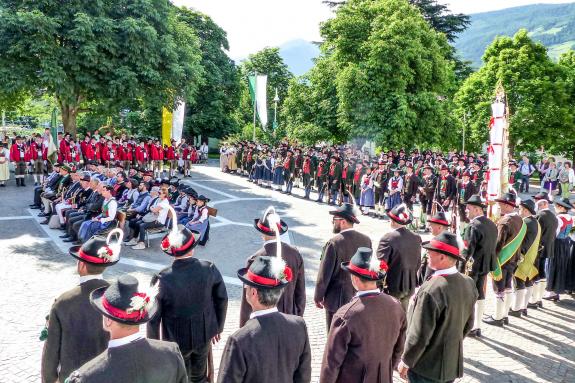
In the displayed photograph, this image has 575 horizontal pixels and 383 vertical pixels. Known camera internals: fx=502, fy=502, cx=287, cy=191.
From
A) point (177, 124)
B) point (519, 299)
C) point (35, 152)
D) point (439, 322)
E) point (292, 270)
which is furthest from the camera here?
point (177, 124)

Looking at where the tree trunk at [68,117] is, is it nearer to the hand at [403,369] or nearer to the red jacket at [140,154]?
the red jacket at [140,154]

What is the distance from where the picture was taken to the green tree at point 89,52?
2059 centimetres

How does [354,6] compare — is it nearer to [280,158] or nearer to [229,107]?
[280,158]

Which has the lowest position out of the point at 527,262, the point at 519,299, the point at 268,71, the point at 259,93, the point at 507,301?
the point at 519,299

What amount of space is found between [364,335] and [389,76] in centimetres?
2480

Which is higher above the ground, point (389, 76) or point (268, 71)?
point (268, 71)

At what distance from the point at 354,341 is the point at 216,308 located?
1725 millimetres

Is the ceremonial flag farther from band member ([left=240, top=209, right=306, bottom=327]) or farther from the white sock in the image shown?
band member ([left=240, top=209, right=306, bottom=327])

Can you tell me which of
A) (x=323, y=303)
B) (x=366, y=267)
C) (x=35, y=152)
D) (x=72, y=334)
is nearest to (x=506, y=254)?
(x=323, y=303)

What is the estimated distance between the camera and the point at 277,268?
3756 mm

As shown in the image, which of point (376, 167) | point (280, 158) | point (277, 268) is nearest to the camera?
point (277, 268)

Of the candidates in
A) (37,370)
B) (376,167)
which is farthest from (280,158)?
(37,370)

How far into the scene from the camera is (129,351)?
3.00 metres

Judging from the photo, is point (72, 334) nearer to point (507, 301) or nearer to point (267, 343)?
point (267, 343)
